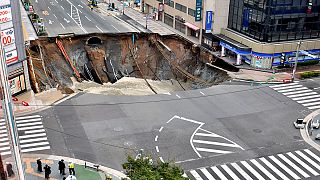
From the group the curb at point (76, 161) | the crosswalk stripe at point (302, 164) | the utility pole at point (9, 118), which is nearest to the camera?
the utility pole at point (9, 118)

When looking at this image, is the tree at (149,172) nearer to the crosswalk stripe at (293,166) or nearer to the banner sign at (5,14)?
the crosswalk stripe at (293,166)

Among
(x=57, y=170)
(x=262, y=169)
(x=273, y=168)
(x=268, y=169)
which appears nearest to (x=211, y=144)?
(x=262, y=169)

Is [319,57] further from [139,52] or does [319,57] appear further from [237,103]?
[139,52]

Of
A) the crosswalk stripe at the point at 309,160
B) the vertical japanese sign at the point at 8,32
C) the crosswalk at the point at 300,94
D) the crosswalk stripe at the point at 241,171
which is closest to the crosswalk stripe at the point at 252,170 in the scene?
the crosswalk stripe at the point at 241,171

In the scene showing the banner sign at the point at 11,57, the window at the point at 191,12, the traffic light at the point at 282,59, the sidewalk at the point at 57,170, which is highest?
the window at the point at 191,12

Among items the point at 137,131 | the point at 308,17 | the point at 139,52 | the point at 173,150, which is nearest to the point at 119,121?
the point at 137,131
